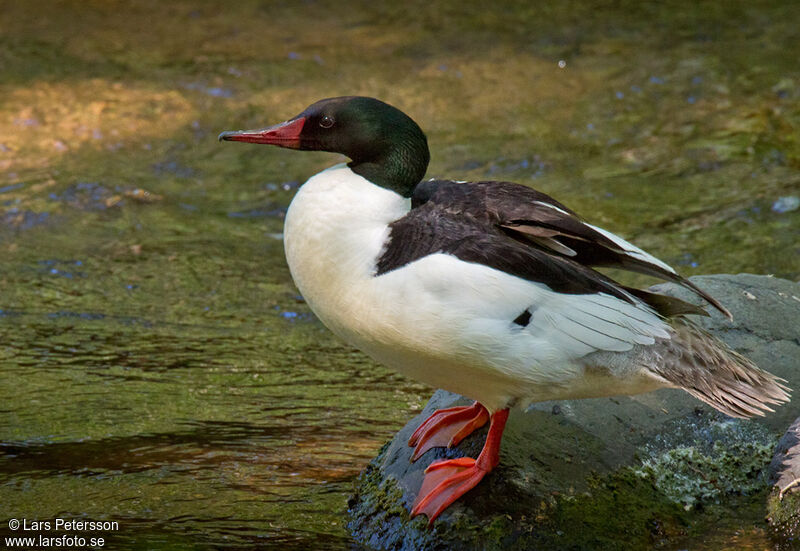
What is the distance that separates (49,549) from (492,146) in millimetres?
5714

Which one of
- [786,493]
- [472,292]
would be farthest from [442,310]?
[786,493]

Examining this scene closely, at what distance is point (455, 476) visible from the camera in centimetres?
378

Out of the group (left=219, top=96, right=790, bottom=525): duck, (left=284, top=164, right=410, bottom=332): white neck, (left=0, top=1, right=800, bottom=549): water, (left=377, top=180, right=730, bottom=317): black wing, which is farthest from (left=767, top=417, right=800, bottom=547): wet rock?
(left=284, top=164, right=410, bottom=332): white neck

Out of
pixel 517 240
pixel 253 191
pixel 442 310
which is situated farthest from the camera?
pixel 253 191

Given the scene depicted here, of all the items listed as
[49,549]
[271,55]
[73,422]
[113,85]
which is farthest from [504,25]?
[49,549]

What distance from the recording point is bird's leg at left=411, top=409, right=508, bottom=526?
3750 millimetres

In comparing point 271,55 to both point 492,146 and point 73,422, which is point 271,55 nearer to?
point 492,146

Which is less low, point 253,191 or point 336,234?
point 336,234

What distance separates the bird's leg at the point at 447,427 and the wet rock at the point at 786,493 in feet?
3.59

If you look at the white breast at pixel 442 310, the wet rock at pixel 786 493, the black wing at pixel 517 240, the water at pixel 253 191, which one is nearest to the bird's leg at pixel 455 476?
the white breast at pixel 442 310

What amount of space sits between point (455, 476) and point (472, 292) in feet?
2.43

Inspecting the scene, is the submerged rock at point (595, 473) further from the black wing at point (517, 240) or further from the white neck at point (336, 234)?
the white neck at point (336, 234)

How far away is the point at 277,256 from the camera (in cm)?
725

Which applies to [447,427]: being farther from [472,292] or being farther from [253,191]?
[253,191]
